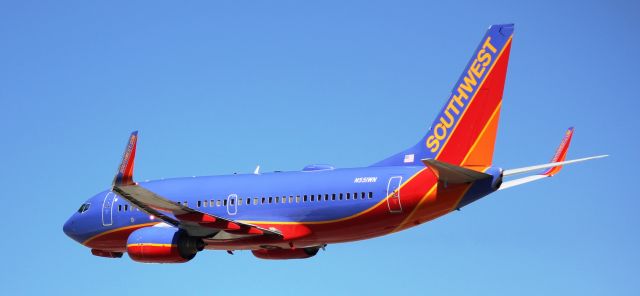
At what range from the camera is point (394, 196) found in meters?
54.2

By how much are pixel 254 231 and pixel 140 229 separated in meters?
6.13

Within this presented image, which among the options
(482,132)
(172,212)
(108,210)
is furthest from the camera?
(108,210)

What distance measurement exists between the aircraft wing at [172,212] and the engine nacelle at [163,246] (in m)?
0.52

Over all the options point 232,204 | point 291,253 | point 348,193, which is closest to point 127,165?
point 232,204

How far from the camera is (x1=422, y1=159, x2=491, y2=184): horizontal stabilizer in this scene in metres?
51.5

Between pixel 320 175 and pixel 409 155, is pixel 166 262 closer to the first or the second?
pixel 320 175

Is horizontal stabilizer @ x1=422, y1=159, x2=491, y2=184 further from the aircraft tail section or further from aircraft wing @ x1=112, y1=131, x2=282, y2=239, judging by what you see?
aircraft wing @ x1=112, y1=131, x2=282, y2=239

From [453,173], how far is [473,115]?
439 centimetres

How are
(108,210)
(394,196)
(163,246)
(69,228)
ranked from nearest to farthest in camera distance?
(394,196)
(163,246)
(108,210)
(69,228)

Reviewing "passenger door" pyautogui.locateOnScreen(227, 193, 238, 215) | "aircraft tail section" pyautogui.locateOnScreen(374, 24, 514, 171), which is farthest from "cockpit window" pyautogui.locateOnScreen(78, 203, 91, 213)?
"aircraft tail section" pyautogui.locateOnScreen(374, 24, 514, 171)

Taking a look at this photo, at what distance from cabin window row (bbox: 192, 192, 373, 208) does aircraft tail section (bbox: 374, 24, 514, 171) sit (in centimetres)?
289

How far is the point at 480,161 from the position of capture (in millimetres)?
54875

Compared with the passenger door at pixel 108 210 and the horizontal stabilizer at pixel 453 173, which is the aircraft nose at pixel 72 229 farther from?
the horizontal stabilizer at pixel 453 173

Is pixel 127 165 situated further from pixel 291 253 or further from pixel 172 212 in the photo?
pixel 291 253
